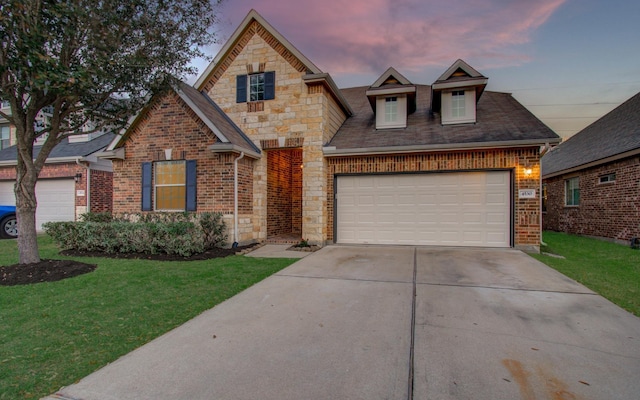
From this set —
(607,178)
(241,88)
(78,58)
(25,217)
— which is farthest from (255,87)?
(607,178)

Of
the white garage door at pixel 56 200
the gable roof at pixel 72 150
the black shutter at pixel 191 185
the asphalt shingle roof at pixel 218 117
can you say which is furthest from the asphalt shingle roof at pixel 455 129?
the white garage door at pixel 56 200

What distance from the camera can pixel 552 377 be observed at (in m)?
2.64

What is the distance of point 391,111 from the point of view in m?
11.2

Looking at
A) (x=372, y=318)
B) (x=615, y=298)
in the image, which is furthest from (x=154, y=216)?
(x=615, y=298)

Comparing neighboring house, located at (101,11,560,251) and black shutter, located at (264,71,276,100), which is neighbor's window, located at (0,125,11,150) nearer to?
neighboring house, located at (101,11,560,251)

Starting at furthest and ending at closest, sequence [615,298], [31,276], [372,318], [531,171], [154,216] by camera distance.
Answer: [154,216]
[531,171]
[31,276]
[615,298]
[372,318]

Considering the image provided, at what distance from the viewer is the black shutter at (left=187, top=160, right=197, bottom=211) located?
9.42 metres

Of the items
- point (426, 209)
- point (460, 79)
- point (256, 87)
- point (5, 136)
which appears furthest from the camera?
point (5, 136)

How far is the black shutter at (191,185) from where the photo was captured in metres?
9.42

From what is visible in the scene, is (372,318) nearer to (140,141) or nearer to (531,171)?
(531,171)

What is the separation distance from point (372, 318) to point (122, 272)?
17.0ft

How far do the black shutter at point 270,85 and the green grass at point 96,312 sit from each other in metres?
5.96

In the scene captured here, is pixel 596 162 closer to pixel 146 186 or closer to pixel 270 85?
pixel 270 85

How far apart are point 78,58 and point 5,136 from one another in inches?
677
